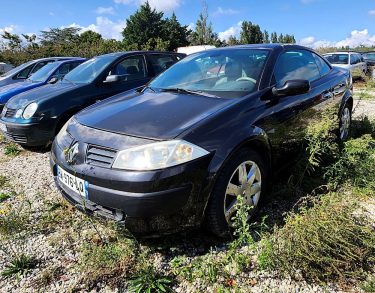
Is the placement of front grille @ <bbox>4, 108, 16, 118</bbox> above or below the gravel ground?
above

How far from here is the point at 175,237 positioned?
2686mm

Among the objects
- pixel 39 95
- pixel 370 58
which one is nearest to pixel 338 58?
pixel 370 58

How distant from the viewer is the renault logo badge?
2.48 metres

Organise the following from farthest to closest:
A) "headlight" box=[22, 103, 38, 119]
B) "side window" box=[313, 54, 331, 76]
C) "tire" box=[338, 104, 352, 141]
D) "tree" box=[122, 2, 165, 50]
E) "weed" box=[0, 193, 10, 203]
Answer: "tree" box=[122, 2, 165, 50] < "headlight" box=[22, 103, 38, 119] < "tire" box=[338, 104, 352, 141] < "side window" box=[313, 54, 331, 76] < "weed" box=[0, 193, 10, 203]

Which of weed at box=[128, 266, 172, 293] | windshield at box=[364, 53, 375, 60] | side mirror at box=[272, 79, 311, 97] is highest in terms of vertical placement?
windshield at box=[364, 53, 375, 60]

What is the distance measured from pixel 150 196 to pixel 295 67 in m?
2.39

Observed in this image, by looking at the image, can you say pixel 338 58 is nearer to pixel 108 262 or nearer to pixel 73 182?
pixel 73 182

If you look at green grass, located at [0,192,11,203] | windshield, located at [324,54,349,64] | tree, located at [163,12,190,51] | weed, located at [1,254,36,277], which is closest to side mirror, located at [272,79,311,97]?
weed, located at [1,254,36,277]

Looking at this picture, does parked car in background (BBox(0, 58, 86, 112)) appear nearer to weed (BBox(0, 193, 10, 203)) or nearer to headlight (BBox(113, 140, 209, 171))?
weed (BBox(0, 193, 10, 203))

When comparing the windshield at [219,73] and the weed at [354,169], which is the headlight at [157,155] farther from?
the weed at [354,169]

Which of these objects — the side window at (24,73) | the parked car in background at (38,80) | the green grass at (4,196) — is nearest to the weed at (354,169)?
the green grass at (4,196)

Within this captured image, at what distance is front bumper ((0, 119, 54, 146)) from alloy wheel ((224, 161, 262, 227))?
330 centimetres

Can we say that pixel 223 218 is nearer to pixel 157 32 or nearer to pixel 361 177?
pixel 361 177

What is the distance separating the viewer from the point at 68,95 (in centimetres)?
505
